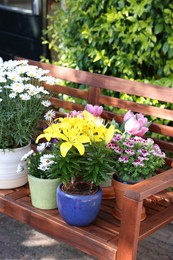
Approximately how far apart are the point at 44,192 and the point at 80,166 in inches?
10.2

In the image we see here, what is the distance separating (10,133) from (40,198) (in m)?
0.39

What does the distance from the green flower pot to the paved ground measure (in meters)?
0.70

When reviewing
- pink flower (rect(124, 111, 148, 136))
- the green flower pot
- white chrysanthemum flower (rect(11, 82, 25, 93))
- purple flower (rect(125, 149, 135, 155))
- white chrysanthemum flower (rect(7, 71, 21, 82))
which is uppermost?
white chrysanthemum flower (rect(7, 71, 21, 82))

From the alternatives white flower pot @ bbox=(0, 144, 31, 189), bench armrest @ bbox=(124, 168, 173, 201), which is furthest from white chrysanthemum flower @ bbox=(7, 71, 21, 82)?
bench armrest @ bbox=(124, 168, 173, 201)

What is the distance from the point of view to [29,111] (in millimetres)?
2396

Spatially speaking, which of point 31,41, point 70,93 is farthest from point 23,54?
point 70,93

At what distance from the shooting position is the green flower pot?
2.12 meters

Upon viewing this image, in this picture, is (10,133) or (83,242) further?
(10,133)

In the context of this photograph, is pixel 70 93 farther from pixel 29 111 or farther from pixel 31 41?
pixel 31 41

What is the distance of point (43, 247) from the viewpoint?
2.85 m

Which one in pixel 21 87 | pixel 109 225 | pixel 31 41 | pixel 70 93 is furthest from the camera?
pixel 31 41

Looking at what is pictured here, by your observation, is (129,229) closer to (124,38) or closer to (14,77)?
(14,77)

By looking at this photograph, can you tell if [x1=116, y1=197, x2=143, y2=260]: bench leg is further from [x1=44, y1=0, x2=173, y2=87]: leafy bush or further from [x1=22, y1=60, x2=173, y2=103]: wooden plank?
[x1=44, y1=0, x2=173, y2=87]: leafy bush

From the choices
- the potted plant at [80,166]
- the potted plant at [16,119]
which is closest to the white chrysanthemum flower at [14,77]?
the potted plant at [16,119]
